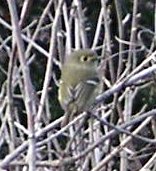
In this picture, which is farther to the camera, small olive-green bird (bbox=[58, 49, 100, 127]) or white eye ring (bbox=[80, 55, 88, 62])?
white eye ring (bbox=[80, 55, 88, 62])

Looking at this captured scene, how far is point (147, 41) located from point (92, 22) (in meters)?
0.51

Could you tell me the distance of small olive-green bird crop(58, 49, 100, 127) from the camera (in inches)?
125

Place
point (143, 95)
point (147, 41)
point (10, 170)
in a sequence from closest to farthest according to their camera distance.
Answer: point (10, 170)
point (143, 95)
point (147, 41)

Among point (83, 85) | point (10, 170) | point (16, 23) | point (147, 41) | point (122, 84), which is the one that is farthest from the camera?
point (147, 41)

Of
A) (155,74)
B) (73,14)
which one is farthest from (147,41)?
(155,74)

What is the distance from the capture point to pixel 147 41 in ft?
21.5

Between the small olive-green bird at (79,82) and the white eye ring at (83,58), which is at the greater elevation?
the white eye ring at (83,58)

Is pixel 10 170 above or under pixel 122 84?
under

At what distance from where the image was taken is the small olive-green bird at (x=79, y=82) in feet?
10.4

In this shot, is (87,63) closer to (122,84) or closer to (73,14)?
(73,14)

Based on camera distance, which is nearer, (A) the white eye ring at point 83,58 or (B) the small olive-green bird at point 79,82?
(B) the small olive-green bird at point 79,82

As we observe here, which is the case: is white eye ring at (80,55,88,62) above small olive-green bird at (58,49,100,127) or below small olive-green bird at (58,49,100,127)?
above

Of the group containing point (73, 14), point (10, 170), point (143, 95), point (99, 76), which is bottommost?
point (143, 95)

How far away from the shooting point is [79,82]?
3418 mm
